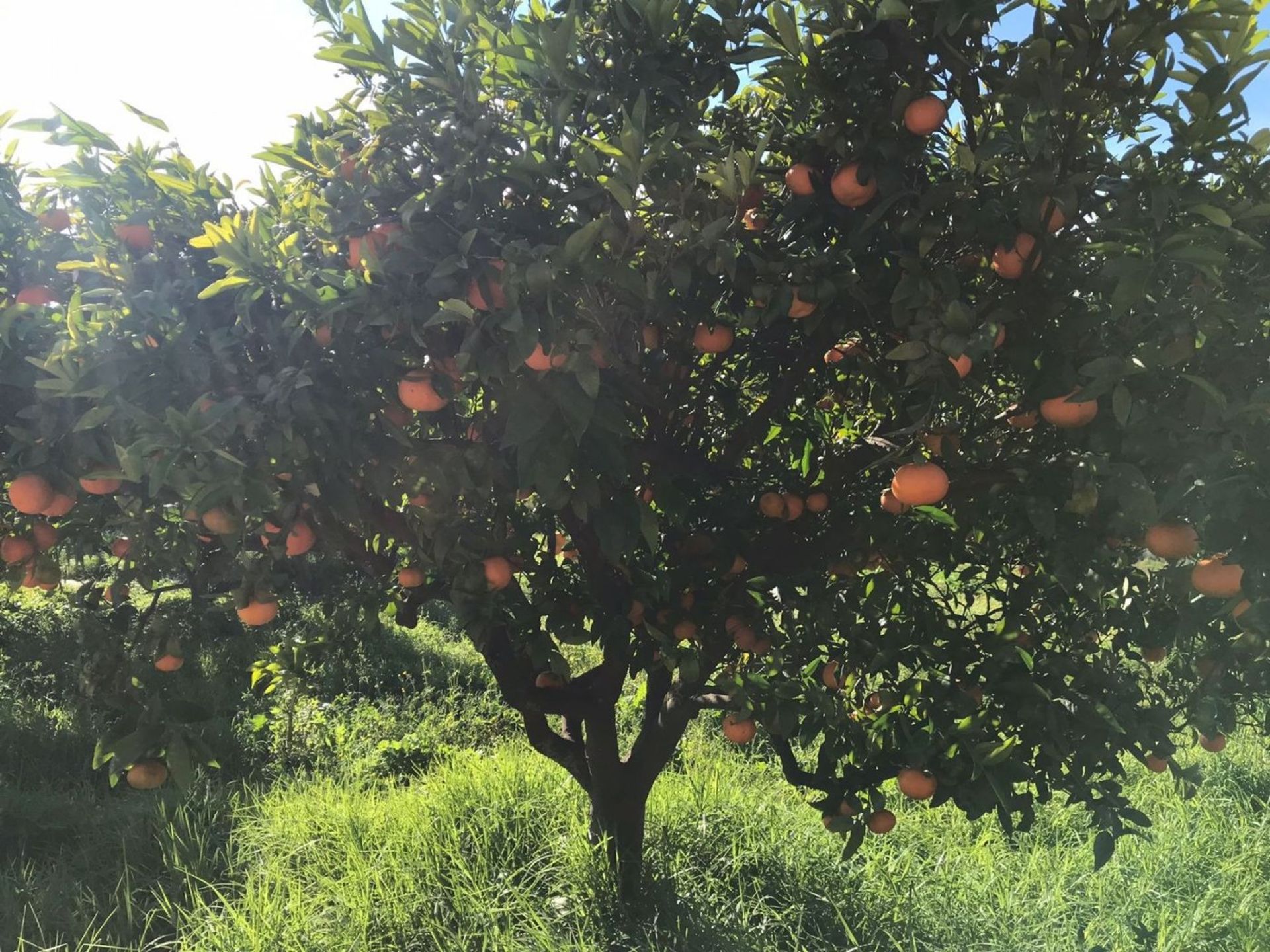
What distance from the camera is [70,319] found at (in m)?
1.19

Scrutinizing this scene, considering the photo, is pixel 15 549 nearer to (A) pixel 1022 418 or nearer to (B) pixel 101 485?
(B) pixel 101 485

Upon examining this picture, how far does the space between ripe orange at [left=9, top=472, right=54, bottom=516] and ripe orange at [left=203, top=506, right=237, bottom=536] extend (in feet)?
1.08

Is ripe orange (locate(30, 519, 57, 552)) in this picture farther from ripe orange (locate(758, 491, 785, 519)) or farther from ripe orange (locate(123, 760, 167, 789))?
ripe orange (locate(758, 491, 785, 519))

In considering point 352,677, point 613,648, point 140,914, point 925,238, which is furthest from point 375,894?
point 352,677

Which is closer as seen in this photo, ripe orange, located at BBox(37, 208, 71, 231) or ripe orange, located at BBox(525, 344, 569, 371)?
ripe orange, located at BBox(525, 344, 569, 371)

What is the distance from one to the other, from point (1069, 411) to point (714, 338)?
2.18 feet

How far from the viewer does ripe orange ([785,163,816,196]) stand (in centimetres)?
149

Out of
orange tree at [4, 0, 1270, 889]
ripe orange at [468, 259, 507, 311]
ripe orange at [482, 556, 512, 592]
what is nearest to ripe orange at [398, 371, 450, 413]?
orange tree at [4, 0, 1270, 889]

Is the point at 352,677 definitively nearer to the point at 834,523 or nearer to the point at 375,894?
the point at 375,894

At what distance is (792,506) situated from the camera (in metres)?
1.97

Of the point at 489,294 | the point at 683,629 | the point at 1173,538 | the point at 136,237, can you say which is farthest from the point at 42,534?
the point at 1173,538

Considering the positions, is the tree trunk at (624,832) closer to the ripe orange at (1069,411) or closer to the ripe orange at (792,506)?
→ the ripe orange at (792,506)

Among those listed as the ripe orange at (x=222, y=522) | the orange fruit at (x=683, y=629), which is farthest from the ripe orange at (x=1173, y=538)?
the ripe orange at (x=222, y=522)

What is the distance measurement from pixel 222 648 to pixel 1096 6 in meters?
6.55
